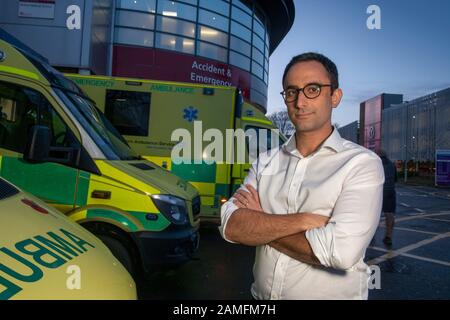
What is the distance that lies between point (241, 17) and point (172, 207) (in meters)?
17.5

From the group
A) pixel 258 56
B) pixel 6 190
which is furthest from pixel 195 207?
pixel 258 56

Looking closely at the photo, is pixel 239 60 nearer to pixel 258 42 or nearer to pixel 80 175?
pixel 258 42

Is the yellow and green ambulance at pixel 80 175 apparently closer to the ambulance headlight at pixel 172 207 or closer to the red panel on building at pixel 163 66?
the ambulance headlight at pixel 172 207

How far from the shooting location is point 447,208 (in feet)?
41.9

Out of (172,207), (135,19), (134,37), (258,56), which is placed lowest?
(172,207)

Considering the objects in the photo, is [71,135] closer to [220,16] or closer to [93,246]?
[93,246]

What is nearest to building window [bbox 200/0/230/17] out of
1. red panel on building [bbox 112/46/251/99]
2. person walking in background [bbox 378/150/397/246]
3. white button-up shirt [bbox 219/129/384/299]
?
red panel on building [bbox 112/46/251/99]

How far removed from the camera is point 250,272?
4.93 meters

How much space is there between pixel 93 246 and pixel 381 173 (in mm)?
1550

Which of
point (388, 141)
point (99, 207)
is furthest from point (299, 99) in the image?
point (388, 141)

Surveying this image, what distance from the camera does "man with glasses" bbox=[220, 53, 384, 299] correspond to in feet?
5.08

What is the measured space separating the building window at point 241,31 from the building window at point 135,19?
4278 mm

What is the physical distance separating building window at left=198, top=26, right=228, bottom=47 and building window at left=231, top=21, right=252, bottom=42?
784 millimetres
